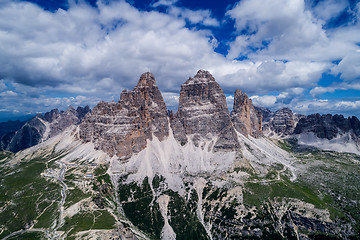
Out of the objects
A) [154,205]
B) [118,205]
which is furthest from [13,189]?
[154,205]

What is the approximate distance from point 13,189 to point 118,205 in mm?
105463

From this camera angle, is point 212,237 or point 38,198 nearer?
point 212,237

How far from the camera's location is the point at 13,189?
188 metres

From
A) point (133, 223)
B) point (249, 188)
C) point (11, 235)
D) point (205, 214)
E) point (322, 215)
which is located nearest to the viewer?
point (11, 235)

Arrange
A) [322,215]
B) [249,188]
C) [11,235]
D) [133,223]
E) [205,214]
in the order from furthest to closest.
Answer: [249,188] → [205,214] → [133,223] → [322,215] → [11,235]

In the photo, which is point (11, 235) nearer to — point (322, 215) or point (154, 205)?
point (154, 205)

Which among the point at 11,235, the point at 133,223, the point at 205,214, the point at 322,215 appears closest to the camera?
the point at 11,235

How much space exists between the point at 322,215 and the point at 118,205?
170 meters

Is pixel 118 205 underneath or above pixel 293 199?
underneath

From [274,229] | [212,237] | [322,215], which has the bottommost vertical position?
Result: [212,237]

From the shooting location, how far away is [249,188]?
188 metres

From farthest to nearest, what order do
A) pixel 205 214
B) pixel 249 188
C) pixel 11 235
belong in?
pixel 249 188, pixel 205 214, pixel 11 235

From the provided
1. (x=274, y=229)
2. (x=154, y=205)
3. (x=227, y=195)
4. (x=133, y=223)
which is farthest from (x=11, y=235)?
(x=274, y=229)

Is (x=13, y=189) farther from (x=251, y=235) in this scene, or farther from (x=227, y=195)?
(x=251, y=235)
